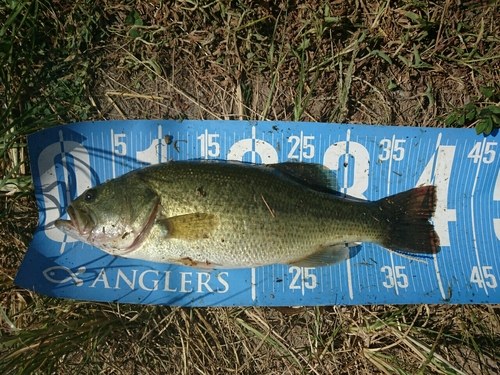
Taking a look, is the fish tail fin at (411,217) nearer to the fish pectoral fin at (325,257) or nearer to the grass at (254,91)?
the fish pectoral fin at (325,257)

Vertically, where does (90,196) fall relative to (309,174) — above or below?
below

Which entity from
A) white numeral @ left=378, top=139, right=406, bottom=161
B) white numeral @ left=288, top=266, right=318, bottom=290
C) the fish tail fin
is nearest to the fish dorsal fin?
the fish tail fin

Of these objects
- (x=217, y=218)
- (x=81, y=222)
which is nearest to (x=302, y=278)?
(x=217, y=218)

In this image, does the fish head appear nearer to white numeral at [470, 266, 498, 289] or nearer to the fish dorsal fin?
the fish dorsal fin

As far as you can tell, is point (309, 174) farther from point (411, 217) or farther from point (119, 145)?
point (119, 145)

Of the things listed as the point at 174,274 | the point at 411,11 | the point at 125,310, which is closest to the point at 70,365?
the point at 125,310

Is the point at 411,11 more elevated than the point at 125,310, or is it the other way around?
the point at 411,11

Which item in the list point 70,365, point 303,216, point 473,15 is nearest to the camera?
point 303,216

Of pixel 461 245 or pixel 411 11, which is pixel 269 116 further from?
pixel 461 245
